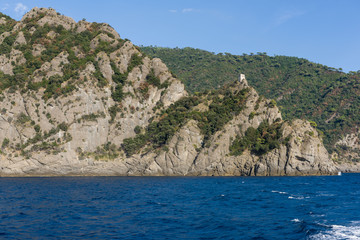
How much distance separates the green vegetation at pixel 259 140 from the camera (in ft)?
283

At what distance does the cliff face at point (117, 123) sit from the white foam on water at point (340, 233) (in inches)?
2300

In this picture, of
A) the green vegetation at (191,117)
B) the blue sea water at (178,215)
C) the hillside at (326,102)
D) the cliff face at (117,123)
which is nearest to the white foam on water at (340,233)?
the blue sea water at (178,215)

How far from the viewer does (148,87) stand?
10844cm

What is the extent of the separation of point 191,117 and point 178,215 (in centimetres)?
6267

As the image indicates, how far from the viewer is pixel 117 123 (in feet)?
320

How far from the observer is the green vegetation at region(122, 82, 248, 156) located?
302ft

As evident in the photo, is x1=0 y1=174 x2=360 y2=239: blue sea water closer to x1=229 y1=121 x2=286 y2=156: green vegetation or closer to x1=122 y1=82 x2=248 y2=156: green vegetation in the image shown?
x1=229 y1=121 x2=286 y2=156: green vegetation

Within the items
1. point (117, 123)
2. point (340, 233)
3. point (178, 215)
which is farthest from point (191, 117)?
point (340, 233)

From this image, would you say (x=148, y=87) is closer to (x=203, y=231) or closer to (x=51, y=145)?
(x=51, y=145)

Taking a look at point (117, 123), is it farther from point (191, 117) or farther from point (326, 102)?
point (326, 102)

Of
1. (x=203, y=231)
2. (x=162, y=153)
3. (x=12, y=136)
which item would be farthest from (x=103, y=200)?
(x=12, y=136)

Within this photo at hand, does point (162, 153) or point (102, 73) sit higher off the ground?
point (102, 73)

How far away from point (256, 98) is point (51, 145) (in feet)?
193

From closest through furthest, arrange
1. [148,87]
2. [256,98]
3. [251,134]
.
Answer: [251,134]
[256,98]
[148,87]
